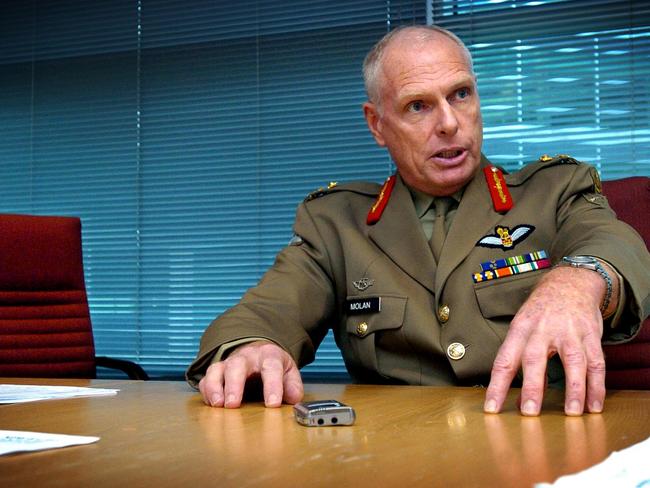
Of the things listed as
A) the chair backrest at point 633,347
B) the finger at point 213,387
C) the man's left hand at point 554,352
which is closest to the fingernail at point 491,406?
the man's left hand at point 554,352

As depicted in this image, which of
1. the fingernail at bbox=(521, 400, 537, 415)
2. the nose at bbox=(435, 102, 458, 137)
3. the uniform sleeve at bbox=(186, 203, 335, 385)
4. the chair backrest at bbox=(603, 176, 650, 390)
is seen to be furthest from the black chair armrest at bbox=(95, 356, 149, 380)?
the fingernail at bbox=(521, 400, 537, 415)

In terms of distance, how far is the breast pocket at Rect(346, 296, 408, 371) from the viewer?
1.62 metres

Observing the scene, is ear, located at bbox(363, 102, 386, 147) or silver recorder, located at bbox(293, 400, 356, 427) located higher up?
ear, located at bbox(363, 102, 386, 147)

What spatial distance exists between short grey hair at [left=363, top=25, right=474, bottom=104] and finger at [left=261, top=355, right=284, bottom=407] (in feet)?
3.03

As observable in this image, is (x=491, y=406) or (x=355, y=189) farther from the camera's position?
(x=355, y=189)

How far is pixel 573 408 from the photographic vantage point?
96cm

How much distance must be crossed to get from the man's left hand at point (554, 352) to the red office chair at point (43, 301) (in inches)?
73.5

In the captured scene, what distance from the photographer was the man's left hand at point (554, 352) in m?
0.97

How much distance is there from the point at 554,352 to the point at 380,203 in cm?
89

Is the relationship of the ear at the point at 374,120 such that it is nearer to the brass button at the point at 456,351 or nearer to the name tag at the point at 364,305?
the name tag at the point at 364,305

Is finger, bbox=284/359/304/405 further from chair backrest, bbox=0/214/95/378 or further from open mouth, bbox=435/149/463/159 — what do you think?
chair backrest, bbox=0/214/95/378

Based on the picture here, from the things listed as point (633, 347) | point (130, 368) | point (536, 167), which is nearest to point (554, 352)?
point (536, 167)

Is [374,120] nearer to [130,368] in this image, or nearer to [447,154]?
[447,154]

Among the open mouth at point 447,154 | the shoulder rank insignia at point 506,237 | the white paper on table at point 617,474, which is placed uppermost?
the open mouth at point 447,154
